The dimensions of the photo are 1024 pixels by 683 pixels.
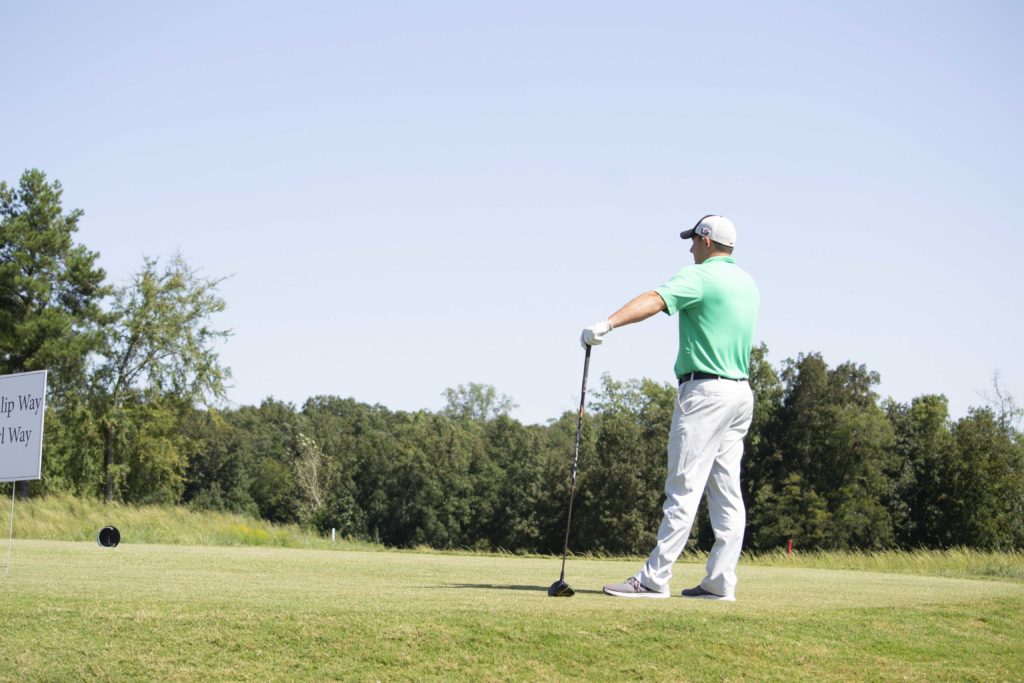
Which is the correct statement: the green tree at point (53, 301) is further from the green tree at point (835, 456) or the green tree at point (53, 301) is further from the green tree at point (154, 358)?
the green tree at point (835, 456)

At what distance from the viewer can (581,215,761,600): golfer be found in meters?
7.80

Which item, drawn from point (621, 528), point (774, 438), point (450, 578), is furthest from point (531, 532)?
point (450, 578)

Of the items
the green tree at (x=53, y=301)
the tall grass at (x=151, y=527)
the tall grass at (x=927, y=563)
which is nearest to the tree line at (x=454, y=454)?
the green tree at (x=53, y=301)

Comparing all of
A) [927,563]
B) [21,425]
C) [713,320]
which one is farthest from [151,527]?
[713,320]

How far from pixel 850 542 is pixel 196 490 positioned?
2364 inches

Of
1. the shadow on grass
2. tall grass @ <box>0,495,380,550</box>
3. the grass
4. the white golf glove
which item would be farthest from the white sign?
tall grass @ <box>0,495,380,550</box>

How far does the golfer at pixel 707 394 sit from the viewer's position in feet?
25.6

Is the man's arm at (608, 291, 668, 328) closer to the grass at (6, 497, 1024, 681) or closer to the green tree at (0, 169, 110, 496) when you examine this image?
the grass at (6, 497, 1024, 681)

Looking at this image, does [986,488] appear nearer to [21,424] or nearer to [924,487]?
[924,487]

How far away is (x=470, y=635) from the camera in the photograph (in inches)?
250

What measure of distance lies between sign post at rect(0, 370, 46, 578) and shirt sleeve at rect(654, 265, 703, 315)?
17.0 feet

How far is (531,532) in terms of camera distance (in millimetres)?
83312

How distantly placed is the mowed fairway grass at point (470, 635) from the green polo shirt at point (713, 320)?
67.5 inches

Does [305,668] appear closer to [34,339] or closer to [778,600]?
[778,600]
